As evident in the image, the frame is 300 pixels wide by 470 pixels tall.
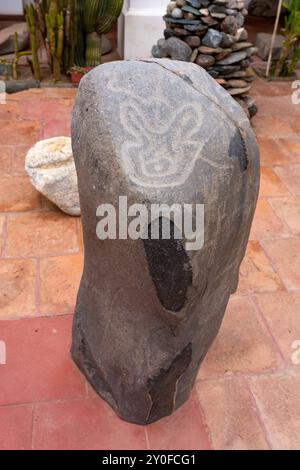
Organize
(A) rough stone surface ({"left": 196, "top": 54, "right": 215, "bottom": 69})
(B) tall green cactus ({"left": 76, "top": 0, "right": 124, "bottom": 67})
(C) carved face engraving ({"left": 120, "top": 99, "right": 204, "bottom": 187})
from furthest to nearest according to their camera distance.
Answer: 1. (B) tall green cactus ({"left": 76, "top": 0, "right": 124, "bottom": 67})
2. (A) rough stone surface ({"left": 196, "top": 54, "right": 215, "bottom": 69})
3. (C) carved face engraving ({"left": 120, "top": 99, "right": 204, "bottom": 187})

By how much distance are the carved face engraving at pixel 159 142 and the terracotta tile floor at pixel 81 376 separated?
1.04 m

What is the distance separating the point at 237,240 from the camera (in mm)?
1497

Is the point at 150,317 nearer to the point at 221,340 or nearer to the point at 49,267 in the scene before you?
the point at 221,340

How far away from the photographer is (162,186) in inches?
49.4

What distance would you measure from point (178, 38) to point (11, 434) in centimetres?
319

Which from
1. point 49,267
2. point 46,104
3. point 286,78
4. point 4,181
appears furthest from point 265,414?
point 286,78

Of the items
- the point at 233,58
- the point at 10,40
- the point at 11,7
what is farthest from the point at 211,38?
the point at 11,7

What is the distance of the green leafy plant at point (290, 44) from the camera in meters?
4.64

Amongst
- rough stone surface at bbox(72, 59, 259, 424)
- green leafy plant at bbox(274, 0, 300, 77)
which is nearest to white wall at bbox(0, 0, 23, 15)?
green leafy plant at bbox(274, 0, 300, 77)

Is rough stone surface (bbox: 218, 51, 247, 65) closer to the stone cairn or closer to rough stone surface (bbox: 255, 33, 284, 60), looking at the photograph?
the stone cairn

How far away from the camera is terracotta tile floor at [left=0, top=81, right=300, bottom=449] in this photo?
179 centimetres

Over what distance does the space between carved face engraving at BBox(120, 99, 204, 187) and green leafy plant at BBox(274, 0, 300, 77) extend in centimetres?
390

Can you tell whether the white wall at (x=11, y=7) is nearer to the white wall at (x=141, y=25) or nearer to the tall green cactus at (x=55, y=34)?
the white wall at (x=141, y=25)

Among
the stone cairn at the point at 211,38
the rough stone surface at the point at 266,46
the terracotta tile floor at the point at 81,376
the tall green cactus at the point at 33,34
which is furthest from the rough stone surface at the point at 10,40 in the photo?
the rough stone surface at the point at 266,46
